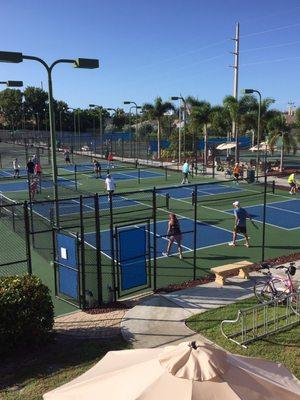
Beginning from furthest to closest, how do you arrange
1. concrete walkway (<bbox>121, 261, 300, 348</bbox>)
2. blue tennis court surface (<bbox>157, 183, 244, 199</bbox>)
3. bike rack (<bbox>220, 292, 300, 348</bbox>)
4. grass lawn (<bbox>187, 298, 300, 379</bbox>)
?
blue tennis court surface (<bbox>157, 183, 244, 199</bbox>) → concrete walkway (<bbox>121, 261, 300, 348</bbox>) → bike rack (<bbox>220, 292, 300, 348</bbox>) → grass lawn (<bbox>187, 298, 300, 379</bbox>)

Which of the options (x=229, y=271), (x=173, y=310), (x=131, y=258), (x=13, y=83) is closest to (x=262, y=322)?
(x=173, y=310)

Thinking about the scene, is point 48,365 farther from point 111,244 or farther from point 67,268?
point 111,244

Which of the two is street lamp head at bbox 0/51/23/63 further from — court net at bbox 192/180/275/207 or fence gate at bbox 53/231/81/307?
court net at bbox 192/180/275/207

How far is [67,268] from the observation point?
451 inches

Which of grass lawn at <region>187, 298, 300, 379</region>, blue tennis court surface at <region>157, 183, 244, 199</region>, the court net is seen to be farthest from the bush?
blue tennis court surface at <region>157, 183, 244, 199</region>

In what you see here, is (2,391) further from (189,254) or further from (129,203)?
(129,203)

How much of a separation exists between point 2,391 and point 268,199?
72.6ft

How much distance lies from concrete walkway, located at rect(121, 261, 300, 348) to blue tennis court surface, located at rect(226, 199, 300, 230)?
7.86m

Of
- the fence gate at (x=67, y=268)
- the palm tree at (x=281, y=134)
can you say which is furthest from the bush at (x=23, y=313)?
the palm tree at (x=281, y=134)

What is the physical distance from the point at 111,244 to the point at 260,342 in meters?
4.34

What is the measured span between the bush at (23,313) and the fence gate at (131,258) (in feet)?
9.55

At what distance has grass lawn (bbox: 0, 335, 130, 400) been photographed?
292 inches

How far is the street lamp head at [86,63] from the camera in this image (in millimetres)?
13074

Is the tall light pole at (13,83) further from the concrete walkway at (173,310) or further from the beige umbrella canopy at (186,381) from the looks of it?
the beige umbrella canopy at (186,381)
